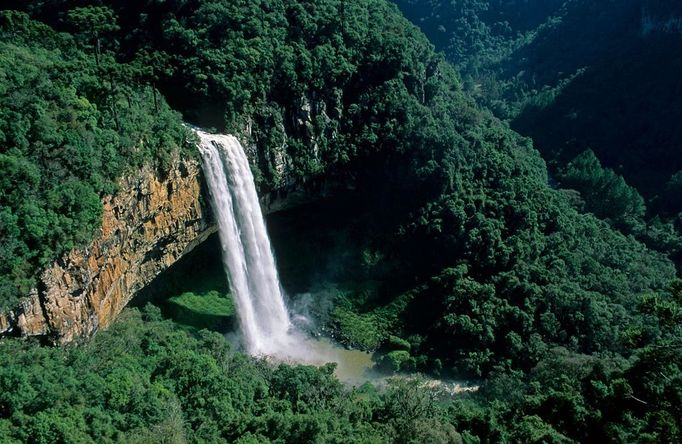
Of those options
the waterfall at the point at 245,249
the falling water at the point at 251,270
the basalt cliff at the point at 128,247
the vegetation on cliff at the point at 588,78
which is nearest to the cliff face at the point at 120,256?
the basalt cliff at the point at 128,247

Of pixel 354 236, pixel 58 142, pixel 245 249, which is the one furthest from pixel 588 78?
pixel 58 142

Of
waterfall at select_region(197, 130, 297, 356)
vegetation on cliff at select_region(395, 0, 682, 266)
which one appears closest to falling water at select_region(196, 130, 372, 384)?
waterfall at select_region(197, 130, 297, 356)

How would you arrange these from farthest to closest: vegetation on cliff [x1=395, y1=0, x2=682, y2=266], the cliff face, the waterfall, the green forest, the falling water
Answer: vegetation on cliff [x1=395, y1=0, x2=682, y2=266]
the falling water
the waterfall
the cliff face
the green forest

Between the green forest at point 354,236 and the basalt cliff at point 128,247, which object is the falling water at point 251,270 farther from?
the green forest at point 354,236

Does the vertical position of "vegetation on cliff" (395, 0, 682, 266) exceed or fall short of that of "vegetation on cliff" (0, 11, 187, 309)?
it exceeds it

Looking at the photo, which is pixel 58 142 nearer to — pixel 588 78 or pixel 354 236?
pixel 354 236

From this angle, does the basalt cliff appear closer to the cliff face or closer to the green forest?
the cliff face
